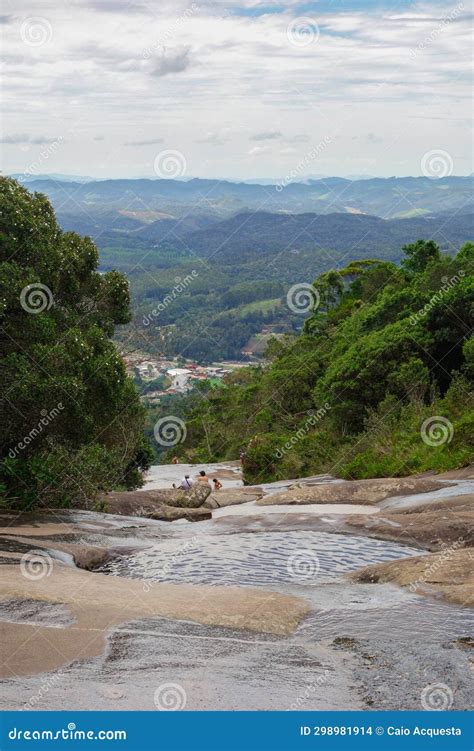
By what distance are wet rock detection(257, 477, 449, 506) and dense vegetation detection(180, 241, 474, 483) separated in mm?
2667

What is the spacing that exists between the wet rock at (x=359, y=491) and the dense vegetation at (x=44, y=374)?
4470mm

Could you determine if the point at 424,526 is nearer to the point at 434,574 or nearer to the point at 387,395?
the point at 434,574

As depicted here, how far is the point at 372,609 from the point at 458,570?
1.76m

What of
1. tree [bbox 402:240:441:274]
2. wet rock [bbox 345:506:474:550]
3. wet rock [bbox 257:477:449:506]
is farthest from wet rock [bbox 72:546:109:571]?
tree [bbox 402:240:441:274]

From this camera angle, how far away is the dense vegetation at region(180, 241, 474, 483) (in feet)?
77.9

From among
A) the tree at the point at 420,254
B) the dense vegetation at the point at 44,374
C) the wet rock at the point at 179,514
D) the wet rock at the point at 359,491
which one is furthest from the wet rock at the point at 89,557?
the tree at the point at 420,254

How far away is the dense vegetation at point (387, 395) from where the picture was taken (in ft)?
77.9

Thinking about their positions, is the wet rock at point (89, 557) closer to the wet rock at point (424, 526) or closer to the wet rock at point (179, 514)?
the wet rock at point (424, 526)

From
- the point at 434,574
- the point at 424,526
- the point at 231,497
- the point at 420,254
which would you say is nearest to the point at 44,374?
the point at 231,497

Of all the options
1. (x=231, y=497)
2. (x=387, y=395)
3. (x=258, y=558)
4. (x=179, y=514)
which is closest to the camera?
(x=258, y=558)

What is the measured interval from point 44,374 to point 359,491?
7.51m

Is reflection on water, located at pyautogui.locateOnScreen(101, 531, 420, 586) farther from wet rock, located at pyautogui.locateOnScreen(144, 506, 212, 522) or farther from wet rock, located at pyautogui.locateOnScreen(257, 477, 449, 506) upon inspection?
wet rock, located at pyautogui.locateOnScreen(144, 506, 212, 522)

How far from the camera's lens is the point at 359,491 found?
62.5ft

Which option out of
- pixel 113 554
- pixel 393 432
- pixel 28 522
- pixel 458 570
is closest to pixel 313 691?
pixel 458 570
